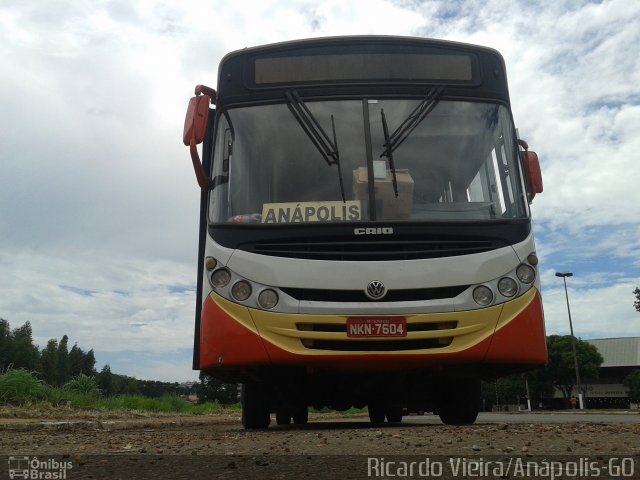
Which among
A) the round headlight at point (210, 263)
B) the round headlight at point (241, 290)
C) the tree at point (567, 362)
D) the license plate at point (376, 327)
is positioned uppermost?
the tree at point (567, 362)

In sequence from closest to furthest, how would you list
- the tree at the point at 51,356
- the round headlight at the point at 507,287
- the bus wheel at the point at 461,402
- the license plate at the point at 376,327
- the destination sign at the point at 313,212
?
the license plate at the point at 376,327 → the round headlight at the point at 507,287 → the destination sign at the point at 313,212 → the bus wheel at the point at 461,402 → the tree at the point at 51,356

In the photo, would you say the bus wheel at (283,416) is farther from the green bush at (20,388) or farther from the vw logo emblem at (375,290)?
the green bush at (20,388)

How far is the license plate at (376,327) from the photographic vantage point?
6.04 m

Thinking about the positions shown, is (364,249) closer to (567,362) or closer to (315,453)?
(315,453)

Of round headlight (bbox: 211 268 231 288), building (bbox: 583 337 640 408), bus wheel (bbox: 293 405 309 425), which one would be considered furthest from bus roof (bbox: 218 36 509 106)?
building (bbox: 583 337 640 408)

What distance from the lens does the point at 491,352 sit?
20.3ft

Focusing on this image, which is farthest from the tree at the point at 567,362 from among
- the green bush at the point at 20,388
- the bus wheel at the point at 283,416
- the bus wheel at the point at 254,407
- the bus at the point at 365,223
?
the bus at the point at 365,223

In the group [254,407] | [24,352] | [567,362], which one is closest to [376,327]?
[254,407]

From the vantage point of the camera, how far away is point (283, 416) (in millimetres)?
9898

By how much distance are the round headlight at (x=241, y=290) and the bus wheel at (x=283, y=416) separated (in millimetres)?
Answer: 3185

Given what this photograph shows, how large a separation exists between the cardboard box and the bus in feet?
0.04

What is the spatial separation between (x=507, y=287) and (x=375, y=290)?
1203 mm

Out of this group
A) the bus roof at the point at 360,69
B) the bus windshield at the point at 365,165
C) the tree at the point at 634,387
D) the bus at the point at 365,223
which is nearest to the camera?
the bus at the point at 365,223

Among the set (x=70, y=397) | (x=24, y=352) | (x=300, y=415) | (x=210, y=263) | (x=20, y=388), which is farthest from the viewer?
(x=24, y=352)
